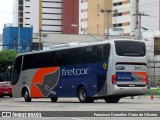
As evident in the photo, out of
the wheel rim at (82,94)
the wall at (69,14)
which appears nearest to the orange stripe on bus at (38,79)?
the wheel rim at (82,94)

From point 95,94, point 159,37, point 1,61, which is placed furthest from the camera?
point 159,37

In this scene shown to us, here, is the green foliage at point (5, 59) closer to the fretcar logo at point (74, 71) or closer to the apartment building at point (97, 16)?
the fretcar logo at point (74, 71)

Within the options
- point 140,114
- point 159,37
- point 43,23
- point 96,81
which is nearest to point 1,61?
point 159,37

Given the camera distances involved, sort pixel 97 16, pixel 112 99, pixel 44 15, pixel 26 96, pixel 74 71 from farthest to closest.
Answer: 1. pixel 44 15
2. pixel 97 16
3. pixel 26 96
4. pixel 112 99
5. pixel 74 71

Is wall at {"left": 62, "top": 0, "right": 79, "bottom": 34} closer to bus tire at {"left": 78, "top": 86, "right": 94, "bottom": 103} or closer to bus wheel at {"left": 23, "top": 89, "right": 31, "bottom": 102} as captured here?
bus wheel at {"left": 23, "top": 89, "right": 31, "bottom": 102}

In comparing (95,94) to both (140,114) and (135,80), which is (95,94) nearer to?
(135,80)

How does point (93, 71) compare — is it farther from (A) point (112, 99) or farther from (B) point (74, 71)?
(A) point (112, 99)

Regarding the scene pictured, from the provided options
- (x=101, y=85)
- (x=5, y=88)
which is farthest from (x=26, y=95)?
(x=5, y=88)

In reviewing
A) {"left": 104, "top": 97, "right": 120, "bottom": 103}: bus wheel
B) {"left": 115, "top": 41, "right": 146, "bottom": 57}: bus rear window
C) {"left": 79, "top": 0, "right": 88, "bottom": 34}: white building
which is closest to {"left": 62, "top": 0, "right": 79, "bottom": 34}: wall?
{"left": 79, "top": 0, "right": 88, "bottom": 34}: white building

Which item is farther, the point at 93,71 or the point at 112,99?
the point at 112,99

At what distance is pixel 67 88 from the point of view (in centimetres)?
3575

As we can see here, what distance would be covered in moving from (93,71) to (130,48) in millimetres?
2625

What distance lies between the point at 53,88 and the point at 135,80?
6374 mm

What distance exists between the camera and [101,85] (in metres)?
33.0
